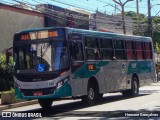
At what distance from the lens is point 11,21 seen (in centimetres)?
2808

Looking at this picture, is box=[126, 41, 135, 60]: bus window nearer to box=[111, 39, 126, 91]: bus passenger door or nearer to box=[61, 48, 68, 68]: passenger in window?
box=[111, 39, 126, 91]: bus passenger door

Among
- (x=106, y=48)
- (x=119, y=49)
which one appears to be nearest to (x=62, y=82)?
(x=106, y=48)

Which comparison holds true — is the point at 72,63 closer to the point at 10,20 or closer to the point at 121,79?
the point at 121,79

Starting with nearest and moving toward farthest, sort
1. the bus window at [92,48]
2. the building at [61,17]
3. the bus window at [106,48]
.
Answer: the bus window at [92,48] → the bus window at [106,48] → the building at [61,17]

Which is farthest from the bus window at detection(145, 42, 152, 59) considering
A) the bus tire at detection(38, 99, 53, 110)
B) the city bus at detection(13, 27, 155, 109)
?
the bus tire at detection(38, 99, 53, 110)

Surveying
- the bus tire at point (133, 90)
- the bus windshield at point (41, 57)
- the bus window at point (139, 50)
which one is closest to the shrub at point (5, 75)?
the bus tire at point (133, 90)

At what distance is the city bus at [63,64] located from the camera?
1444cm

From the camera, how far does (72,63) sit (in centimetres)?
1491

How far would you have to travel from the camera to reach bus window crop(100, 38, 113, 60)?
17672 mm

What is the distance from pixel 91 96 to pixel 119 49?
3636 millimetres

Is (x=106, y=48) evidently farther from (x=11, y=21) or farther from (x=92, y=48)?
(x=11, y=21)

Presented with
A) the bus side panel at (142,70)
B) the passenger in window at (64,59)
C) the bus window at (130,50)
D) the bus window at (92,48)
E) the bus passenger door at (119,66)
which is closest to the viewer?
the passenger in window at (64,59)

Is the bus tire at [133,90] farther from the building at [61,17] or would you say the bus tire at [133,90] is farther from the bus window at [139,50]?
the building at [61,17]

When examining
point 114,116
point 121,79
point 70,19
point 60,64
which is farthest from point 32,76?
point 70,19
